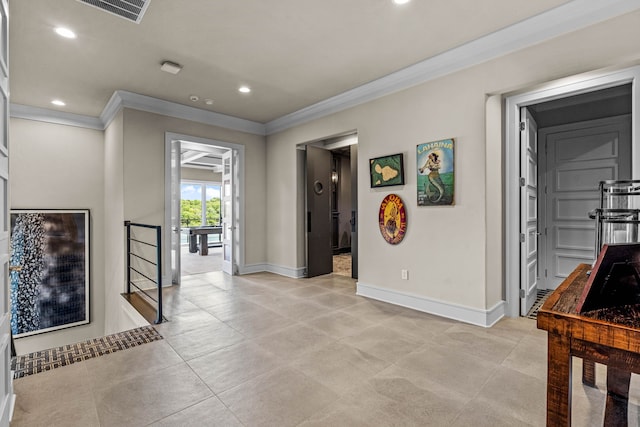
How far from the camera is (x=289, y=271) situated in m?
5.34

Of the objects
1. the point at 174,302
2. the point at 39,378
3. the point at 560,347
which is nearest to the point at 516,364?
the point at 560,347

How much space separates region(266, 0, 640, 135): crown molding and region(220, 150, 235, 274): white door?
A: 2310 millimetres

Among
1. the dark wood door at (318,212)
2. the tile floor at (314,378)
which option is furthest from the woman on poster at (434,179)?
the dark wood door at (318,212)

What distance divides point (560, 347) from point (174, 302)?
12.7 feet

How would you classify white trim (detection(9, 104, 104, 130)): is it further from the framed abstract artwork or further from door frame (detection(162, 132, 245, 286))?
door frame (detection(162, 132, 245, 286))

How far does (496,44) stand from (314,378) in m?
3.21

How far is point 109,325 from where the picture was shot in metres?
5.02

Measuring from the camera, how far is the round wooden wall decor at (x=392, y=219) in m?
3.67

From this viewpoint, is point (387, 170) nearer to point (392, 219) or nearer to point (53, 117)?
point (392, 219)

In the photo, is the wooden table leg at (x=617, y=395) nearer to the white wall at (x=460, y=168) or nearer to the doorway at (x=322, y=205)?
the white wall at (x=460, y=168)

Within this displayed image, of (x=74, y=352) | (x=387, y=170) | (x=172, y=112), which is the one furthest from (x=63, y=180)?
(x=387, y=170)

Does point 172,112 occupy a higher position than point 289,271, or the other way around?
point 172,112

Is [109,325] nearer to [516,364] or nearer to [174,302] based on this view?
[174,302]

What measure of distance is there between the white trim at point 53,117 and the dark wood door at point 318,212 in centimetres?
367
